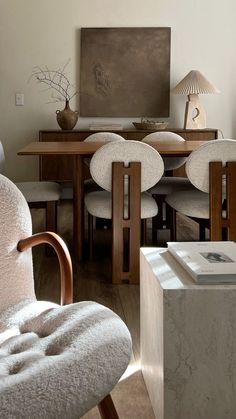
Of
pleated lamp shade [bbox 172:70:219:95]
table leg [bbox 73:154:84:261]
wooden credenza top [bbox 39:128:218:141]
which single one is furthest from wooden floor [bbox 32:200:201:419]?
pleated lamp shade [bbox 172:70:219:95]

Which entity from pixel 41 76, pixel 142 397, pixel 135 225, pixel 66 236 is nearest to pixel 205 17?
pixel 41 76

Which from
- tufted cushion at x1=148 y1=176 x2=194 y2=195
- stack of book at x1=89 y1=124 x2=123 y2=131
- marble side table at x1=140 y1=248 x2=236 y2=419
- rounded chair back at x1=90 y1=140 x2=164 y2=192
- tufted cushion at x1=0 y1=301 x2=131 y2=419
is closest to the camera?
tufted cushion at x1=0 y1=301 x2=131 y2=419

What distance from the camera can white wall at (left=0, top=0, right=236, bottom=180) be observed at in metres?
5.62

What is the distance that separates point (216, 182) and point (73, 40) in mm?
3227

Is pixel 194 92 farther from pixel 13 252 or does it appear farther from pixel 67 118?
pixel 13 252

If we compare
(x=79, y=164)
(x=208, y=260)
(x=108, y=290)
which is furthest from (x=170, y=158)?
(x=208, y=260)

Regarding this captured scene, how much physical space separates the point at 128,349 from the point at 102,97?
4.70 meters

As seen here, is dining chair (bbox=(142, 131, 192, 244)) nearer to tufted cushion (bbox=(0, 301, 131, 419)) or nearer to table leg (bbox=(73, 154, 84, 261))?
table leg (bbox=(73, 154, 84, 261))

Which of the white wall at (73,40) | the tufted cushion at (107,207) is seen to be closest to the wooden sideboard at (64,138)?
the white wall at (73,40)

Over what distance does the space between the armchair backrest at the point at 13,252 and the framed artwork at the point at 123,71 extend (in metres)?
4.15

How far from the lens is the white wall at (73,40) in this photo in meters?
5.62

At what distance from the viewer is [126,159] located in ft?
9.70

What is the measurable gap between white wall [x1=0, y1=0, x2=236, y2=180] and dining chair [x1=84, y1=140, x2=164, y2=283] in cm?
291

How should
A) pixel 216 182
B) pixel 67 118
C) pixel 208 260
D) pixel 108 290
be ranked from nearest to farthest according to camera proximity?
pixel 208 260, pixel 108 290, pixel 216 182, pixel 67 118
